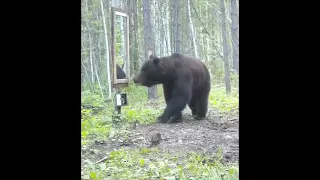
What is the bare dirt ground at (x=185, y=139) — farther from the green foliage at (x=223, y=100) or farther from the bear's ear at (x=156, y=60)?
the bear's ear at (x=156, y=60)

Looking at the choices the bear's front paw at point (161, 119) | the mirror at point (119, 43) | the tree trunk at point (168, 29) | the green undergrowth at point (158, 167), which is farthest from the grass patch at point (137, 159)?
the tree trunk at point (168, 29)

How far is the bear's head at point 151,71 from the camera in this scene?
353 cm

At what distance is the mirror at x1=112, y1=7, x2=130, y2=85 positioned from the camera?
3.42m

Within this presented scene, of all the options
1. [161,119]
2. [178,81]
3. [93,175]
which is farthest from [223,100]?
[93,175]

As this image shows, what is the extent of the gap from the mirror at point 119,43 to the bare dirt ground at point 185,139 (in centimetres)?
51

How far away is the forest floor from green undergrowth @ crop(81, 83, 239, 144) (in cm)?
7

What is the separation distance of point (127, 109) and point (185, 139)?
57 cm

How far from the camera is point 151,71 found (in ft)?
11.9
